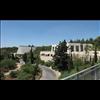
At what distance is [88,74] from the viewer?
475 cm

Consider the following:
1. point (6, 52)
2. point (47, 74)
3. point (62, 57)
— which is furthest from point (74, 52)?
point (6, 52)

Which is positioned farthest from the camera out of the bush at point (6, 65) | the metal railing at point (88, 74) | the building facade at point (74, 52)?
the building facade at point (74, 52)

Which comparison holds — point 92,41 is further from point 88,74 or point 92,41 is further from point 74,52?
point 88,74

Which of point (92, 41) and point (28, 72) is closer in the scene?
point (28, 72)

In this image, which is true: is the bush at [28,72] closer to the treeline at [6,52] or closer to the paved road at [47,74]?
the paved road at [47,74]

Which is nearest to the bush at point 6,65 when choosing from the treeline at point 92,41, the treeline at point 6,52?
the treeline at point 6,52

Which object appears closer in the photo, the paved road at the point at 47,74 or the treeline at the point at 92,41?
the paved road at the point at 47,74

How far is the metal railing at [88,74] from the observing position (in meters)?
4.38

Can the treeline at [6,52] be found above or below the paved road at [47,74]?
above

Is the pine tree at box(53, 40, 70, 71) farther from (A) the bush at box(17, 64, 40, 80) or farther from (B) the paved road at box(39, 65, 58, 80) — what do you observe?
(A) the bush at box(17, 64, 40, 80)

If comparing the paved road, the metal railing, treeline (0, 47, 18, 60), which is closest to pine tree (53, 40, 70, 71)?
the paved road
